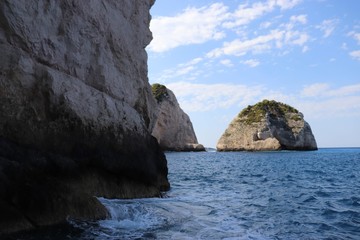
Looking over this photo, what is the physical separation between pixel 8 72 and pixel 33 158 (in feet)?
8.28

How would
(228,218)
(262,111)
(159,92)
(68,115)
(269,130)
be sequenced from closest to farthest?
(68,115), (228,218), (159,92), (269,130), (262,111)

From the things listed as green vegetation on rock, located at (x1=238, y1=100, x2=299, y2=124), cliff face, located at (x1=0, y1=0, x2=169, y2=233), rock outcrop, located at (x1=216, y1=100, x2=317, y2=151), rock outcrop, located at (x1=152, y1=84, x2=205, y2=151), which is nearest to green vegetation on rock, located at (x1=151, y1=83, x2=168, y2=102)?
rock outcrop, located at (x1=152, y1=84, x2=205, y2=151)

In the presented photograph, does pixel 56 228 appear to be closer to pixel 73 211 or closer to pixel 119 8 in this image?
pixel 73 211

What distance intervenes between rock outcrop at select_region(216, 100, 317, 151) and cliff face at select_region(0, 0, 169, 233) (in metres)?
85.2

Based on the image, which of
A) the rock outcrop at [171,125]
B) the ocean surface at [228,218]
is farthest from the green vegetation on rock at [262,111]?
the ocean surface at [228,218]

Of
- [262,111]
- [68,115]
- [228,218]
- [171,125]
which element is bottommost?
[228,218]

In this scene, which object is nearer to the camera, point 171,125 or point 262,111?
point 171,125

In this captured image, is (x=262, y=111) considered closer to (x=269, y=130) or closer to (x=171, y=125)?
(x=269, y=130)

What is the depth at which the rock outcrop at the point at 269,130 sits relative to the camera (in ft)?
328

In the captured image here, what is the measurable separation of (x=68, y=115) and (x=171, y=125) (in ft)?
284

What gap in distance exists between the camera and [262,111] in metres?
106

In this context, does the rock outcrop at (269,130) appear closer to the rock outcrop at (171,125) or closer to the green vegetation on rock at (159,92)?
the rock outcrop at (171,125)

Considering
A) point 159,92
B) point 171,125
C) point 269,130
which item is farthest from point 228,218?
point 269,130

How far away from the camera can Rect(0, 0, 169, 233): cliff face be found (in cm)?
974
